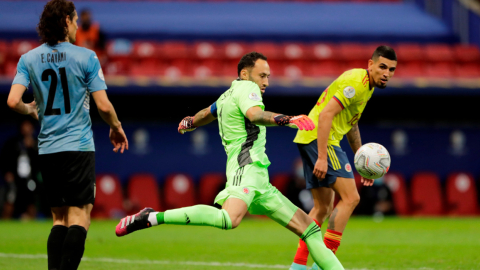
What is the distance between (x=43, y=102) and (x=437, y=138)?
12.7 metres

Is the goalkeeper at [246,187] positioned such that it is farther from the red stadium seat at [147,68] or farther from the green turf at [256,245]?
the red stadium seat at [147,68]

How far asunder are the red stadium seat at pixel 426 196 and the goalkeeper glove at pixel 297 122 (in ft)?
37.3

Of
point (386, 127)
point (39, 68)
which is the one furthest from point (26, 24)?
point (39, 68)

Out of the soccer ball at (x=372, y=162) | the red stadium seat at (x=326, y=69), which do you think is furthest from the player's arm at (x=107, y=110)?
the red stadium seat at (x=326, y=69)

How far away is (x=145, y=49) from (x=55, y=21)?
Answer: 11.9m

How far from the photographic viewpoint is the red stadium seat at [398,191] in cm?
1498

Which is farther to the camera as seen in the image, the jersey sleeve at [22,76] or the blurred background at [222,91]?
the blurred background at [222,91]

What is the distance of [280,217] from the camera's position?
5059 mm

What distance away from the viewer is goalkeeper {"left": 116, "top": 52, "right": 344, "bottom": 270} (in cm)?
478

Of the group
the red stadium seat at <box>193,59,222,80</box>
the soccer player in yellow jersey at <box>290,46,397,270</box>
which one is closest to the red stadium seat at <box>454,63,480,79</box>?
the red stadium seat at <box>193,59,222,80</box>

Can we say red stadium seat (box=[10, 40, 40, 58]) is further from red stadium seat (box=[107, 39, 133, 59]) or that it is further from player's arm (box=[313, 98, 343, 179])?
player's arm (box=[313, 98, 343, 179])

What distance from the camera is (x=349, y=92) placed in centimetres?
586

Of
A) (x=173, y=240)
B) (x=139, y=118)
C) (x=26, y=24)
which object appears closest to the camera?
(x=173, y=240)

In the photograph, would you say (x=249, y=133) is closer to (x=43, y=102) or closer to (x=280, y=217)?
(x=280, y=217)
